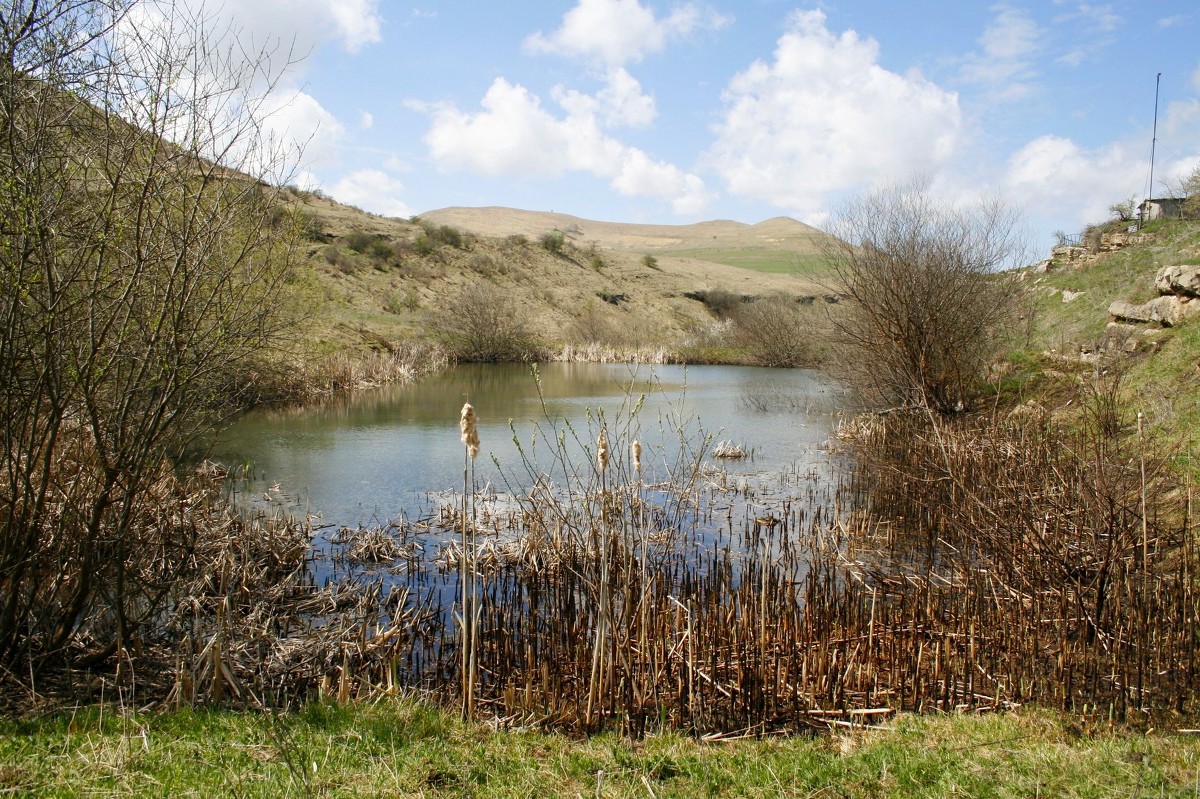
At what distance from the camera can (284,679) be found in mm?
5449

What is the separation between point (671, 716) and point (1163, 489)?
545 centimetres

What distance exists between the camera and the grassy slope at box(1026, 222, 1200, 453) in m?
11.2

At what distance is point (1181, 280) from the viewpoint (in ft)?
49.8

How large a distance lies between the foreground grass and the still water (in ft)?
6.37

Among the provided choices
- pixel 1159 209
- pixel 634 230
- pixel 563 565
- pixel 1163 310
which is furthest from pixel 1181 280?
pixel 634 230

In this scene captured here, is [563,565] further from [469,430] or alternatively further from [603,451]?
[469,430]

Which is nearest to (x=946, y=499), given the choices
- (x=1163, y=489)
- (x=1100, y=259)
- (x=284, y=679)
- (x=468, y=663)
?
(x=1163, y=489)

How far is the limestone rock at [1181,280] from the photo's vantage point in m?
14.9

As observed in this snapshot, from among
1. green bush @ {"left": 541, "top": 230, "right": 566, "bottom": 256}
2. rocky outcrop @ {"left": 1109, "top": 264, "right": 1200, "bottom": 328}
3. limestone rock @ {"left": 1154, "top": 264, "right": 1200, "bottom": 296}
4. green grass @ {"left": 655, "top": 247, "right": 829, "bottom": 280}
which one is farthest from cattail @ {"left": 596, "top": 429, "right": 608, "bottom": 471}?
green grass @ {"left": 655, "top": 247, "right": 829, "bottom": 280}

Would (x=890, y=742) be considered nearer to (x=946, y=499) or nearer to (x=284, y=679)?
(x=284, y=679)

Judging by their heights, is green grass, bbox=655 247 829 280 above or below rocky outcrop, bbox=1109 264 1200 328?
above

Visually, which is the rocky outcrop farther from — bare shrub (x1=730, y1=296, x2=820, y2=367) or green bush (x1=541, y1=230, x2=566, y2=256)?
green bush (x1=541, y1=230, x2=566, y2=256)

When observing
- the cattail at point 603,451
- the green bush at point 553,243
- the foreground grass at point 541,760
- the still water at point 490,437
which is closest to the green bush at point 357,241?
the green bush at point 553,243

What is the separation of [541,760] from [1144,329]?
1669cm
